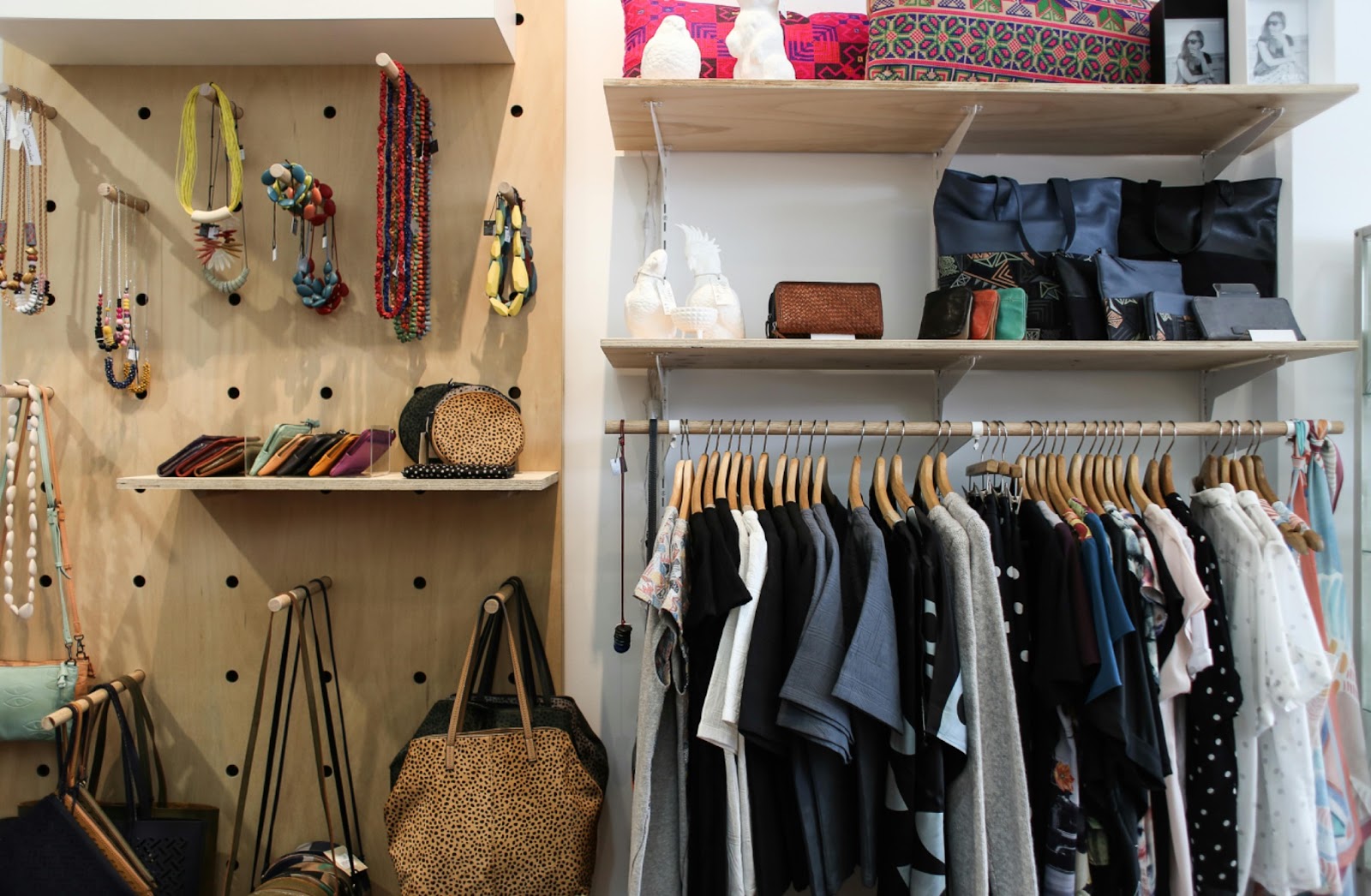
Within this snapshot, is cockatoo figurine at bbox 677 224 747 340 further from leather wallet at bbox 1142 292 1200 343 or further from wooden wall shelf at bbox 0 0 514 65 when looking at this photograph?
leather wallet at bbox 1142 292 1200 343

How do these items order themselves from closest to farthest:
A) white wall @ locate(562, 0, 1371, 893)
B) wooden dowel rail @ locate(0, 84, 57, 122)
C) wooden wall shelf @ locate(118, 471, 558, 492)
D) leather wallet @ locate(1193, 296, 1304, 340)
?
wooden wall shelf @ locate(118, 471, 558, 492) → leather wallet @ locate(1193, 296, 1304, 340) → wooden dowel rail @ locate(0, 84, 57, 122) → white wall @ locate(562, 0, 1371, 893)

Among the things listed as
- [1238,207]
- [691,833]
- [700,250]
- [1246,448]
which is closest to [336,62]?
[700,250]

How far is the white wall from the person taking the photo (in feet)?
6.00

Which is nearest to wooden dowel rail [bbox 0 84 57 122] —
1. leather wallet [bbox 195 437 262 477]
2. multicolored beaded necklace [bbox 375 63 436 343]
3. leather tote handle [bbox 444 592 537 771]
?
multicolored beaded necklace [bbox 375 63 436 343]

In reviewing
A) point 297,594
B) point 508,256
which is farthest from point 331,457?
point 508,256

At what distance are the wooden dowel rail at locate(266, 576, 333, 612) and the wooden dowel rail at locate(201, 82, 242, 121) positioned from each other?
100cm

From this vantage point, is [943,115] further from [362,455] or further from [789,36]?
[362,455]

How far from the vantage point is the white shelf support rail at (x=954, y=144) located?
163 centimetres

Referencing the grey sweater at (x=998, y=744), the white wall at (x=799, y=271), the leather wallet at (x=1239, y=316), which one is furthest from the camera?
the white wall at (x=799, y=271)

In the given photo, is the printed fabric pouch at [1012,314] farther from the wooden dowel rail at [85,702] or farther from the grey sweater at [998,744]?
the wooden dowel rail at [85,702]

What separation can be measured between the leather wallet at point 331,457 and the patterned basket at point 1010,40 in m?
1.25

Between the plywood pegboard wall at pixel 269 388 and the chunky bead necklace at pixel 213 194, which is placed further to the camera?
the plywood pegboard wall at pixel 269 388

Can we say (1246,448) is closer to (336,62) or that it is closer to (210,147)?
(336,62)

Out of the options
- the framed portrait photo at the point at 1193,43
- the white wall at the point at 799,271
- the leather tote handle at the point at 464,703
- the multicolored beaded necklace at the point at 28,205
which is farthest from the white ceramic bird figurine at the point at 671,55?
the multicolored beaded necklace at the point at 28,205
